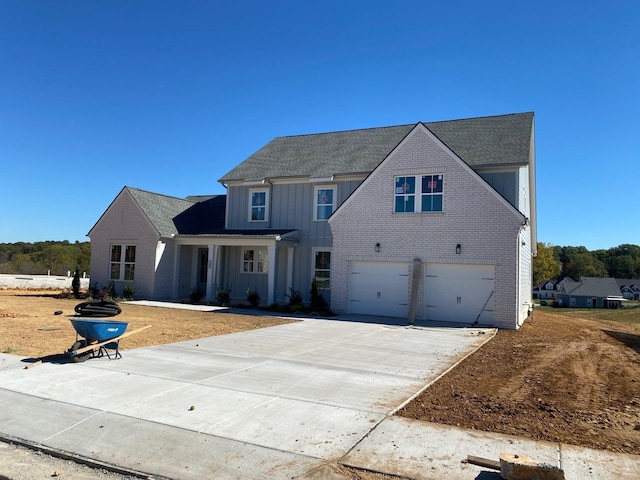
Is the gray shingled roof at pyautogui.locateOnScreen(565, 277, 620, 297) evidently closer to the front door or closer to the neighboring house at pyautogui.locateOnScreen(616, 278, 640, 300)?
the neighboring house at pyautogui.locateOnScreen(616, 278, 640, 300)

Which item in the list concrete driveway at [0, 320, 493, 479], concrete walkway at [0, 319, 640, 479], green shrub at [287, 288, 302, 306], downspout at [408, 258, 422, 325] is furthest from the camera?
green shrub at [287, 288, 302, 306]

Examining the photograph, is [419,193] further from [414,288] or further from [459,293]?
[459,293]

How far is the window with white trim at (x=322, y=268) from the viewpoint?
22.5 meters

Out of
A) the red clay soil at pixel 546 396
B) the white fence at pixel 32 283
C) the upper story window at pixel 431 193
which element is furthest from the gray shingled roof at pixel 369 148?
the white fence at pixel 32 283

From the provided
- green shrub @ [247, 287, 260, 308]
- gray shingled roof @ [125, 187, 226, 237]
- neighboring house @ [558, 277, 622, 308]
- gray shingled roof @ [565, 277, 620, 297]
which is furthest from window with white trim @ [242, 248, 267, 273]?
gray shingled roof @ [565, 277, 620, 297]

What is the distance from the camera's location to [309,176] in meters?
23.0

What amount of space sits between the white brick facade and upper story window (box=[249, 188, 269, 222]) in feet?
18.0

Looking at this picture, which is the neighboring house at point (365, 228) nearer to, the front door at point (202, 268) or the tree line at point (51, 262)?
the front door at point (202, 268)

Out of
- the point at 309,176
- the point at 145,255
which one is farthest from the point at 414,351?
the point at 145,255

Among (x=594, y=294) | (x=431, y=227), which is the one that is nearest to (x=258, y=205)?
(x=431, y=227)

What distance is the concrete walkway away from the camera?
4730 mm

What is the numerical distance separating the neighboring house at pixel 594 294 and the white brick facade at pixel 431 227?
65.1 m

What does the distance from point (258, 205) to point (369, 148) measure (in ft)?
20.8

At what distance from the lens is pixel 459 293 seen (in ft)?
58.7
